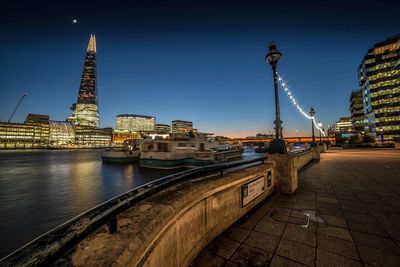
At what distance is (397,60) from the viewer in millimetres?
70688

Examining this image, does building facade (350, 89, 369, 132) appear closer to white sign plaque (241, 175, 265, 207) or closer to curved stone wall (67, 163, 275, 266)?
white sign plaque (241, 175, 265, 207)

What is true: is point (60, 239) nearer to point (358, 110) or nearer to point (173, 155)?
point (173, 155)

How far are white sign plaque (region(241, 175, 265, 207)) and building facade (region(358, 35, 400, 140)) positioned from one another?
99.4 meters

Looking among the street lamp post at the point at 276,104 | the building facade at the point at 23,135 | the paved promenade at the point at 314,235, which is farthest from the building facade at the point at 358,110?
the building facade at the point at 23,135

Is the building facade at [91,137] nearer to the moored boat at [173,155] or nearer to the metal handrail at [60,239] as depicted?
the moored boat at [173,155]

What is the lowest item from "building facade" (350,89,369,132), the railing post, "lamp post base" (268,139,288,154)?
the railing post

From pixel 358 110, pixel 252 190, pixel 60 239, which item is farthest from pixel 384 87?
pixel 60 239

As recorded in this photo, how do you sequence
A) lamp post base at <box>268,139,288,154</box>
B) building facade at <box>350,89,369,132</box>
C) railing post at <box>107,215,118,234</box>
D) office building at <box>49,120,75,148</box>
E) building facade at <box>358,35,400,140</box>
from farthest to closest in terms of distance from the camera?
office building at <box>49,120,75,148</box> → building facade at <box>350,89,369,132</box> → building facade at <box>358,35,400,140</box> → lamp post base at <box>268,139,288,154</box> → railing post at <box>107,215,118,234</box>

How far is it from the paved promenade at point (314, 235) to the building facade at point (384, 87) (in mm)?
97915

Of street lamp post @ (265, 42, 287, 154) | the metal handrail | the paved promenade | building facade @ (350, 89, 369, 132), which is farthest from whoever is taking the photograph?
building facade @ (350, 89, 369, 132)

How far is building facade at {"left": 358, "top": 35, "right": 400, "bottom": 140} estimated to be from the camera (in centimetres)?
7075

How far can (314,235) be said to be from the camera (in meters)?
3.29

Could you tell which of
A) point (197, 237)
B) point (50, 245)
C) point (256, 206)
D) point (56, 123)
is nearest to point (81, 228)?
point (50, 245)

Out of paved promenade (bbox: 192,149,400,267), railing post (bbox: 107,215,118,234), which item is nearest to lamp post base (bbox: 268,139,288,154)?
paved promenade (bbox: 192,149,400,267)
